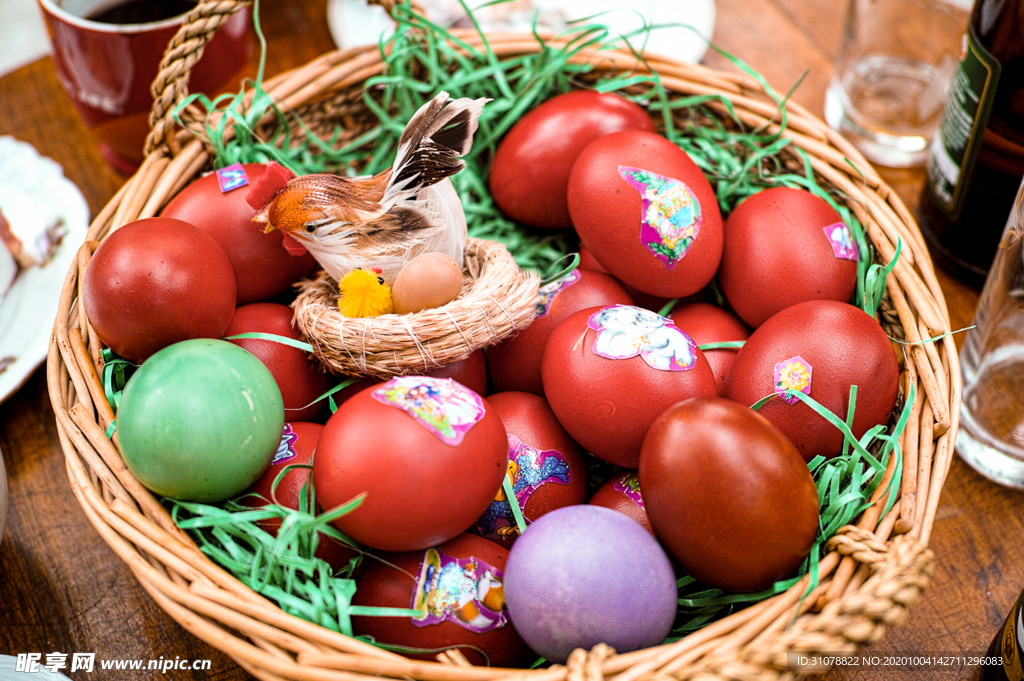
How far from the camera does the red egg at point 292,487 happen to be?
0.65m

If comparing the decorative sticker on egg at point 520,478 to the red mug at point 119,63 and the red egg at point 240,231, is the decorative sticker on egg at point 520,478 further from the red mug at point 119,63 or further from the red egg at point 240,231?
the red mug at point 119,63

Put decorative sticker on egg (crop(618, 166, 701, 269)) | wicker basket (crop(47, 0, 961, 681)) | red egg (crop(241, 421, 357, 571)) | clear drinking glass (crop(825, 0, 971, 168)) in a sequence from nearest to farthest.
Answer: wicker basket (crop(47, 0, 961, 681)) < red egg (crop(241, 421, 357, 571)) < decorative sticker on egg (crop(618, 166, 701, 269)) < clear drinking glass (crop(825, 0, 971, 168))

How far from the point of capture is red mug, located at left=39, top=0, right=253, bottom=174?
2.93ft

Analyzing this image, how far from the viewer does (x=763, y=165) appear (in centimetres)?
96

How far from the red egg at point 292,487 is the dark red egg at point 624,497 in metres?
0.22

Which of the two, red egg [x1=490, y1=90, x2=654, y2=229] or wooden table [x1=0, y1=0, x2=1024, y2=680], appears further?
red egg [x1=490, y1=90, x2=654, y2=229]

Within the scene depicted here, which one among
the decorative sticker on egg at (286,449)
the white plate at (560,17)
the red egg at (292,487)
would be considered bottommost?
the red egg at (292,487)

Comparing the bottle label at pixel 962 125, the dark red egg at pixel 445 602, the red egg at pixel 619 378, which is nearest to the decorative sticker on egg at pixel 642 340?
the red egg at pixel 619 378

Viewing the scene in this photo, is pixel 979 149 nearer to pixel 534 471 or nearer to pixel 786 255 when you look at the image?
pixel 786 255

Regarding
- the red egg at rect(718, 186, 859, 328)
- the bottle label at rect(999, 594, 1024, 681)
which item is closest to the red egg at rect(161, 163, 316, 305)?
the red egg at rect(718, 186, 859, 328)

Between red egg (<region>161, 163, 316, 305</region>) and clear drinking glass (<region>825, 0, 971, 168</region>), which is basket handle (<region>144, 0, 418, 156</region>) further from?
clear drinking glass (<region>825, 0, 971, 168</region>)

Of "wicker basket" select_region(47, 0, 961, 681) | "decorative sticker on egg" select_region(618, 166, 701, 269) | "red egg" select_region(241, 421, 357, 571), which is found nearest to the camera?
"wicker basket" select_region(47, 0, 961, 681)

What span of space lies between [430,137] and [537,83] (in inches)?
12.5

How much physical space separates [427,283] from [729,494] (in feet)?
1.06
